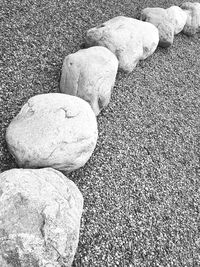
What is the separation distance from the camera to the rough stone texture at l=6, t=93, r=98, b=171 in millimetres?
1728

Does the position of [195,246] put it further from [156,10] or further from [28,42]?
[156,10]

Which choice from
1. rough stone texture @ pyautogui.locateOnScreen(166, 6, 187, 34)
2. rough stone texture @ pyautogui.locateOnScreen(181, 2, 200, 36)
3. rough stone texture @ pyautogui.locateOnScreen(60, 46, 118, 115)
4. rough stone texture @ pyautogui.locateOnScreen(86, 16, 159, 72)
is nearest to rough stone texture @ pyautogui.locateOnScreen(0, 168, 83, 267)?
rough stone texture @ pyautogui.locateOnScreen(60, 46, 118, 115)

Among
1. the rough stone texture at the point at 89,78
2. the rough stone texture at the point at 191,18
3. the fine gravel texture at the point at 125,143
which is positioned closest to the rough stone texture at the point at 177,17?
the rough stone texture at the point at 191,18

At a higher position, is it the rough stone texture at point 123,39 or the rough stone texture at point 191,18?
the rough stone texture at point 123,39

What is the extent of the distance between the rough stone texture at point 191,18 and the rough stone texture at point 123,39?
4.18 ft

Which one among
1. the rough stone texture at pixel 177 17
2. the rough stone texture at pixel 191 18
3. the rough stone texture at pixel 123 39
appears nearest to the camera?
the rough stone texture at pixel 123 39

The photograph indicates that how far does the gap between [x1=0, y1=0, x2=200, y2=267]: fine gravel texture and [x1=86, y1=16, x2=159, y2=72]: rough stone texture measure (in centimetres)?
15

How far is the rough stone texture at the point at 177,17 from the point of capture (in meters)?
3.62

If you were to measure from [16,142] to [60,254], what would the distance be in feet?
2.20

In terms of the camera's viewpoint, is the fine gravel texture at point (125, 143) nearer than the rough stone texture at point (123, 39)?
Yes

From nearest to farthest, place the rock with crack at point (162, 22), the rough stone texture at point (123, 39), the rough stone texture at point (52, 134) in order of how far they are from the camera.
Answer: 1. the rough stone texture at point (52, 134)
2. the rough stone texture at point (123, 39)
3. the rock with crack at point (162, 22)

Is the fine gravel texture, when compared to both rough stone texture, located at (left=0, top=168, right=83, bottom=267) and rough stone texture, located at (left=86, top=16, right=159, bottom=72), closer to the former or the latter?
rough stone texture, located at (left=86, top=16, right=159, bottom=72)

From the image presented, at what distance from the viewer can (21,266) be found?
1.27 meters

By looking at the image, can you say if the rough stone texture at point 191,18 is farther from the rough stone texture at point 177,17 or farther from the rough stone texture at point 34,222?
the rough stone texture at point 34,222
